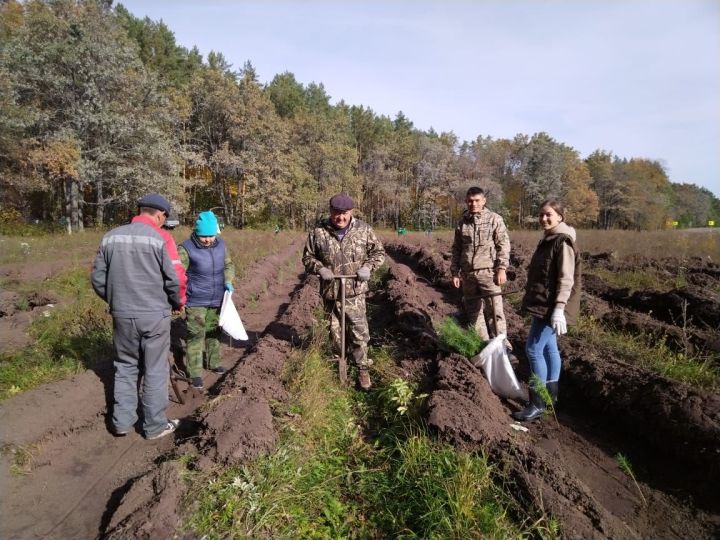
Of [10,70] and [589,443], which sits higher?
[10,70]

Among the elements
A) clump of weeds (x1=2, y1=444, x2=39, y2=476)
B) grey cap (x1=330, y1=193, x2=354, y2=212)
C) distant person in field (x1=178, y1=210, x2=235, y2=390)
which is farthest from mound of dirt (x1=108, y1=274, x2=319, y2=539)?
grey cap (x1=330, y1=193, x2=354, y2=212)

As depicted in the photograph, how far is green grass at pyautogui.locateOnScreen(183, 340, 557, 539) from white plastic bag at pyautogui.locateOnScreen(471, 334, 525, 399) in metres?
0.91

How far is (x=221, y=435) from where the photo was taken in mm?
3170

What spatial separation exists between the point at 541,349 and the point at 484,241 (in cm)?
175

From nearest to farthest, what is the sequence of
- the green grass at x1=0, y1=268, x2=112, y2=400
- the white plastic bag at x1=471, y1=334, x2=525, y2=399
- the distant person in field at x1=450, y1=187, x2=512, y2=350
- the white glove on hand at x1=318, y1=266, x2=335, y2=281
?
1. the white plastic bag at x1=471, y1=334, x2=525, y2=399
2. the white glove on hand at x1=318, y1=266, x2=335, y2=281
3. the green grass at x1=0, y1=268, x2=112, y2=400
4. the distant person in field at x1=450, y1=187, x2=512, y2=350

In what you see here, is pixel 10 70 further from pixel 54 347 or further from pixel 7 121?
pixel 54 347

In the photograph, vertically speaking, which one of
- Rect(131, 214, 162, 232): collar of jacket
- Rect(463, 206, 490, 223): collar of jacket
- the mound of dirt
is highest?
Rect(463, 206, 490, 223): collar of jacket

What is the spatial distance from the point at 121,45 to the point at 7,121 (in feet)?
26.2

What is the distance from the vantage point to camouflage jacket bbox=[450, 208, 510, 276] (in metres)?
5.07

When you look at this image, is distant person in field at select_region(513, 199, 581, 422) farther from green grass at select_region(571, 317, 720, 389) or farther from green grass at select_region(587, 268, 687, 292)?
green grass at select_region(587, 268, 687, 292)

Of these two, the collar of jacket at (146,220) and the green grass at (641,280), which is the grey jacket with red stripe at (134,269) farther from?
the green grass at (641,280)

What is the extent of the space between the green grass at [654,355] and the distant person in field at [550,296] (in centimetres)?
160

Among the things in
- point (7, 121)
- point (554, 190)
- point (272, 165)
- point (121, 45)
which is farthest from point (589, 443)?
point (554, 190)

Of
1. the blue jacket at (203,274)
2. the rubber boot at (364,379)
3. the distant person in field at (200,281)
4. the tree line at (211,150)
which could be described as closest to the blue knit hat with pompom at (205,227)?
the distant person in field at (200,281)
